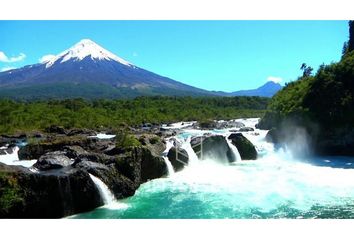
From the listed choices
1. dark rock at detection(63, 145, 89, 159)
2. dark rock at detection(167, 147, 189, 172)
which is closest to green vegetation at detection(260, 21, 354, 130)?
dark rock at detection(167, 147, 189, 172)

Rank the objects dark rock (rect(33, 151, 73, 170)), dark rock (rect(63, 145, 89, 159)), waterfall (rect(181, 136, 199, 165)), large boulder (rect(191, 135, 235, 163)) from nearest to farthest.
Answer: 1. dark rock (rect(33, 151, 73, 170))
2. dark rock (rect(63, 145, 89, 159))
3. waterfall (rect(181, 136, 199, 165))
4. large boulder (rect(191, 135, 235, 163))

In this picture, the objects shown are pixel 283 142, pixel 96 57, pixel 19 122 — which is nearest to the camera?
pixel 283 142

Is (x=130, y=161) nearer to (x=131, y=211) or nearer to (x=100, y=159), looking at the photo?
(x=100, y=159)

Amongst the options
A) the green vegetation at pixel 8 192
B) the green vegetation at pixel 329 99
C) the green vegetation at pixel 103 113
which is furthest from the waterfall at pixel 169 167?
the green vegetation at pixel 103 113

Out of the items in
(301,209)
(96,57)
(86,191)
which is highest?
(96,57)

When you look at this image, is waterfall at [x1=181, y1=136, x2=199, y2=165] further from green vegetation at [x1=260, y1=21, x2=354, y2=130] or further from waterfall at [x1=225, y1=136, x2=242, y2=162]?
green vegetation at [x1=260, y1=21, x2=354, y2=130]

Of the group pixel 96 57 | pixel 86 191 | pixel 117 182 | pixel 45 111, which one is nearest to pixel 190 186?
pixel 117 182
